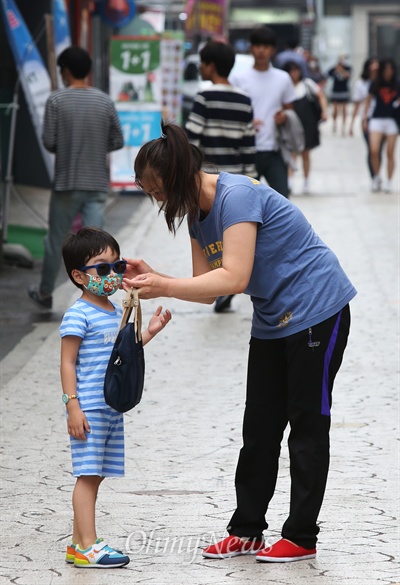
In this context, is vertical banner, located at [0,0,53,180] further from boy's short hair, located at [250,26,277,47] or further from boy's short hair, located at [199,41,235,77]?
boy's short hair, located at [199,41,235,77]

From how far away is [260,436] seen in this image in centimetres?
460

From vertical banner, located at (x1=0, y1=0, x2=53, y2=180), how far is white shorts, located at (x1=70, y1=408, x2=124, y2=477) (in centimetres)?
812

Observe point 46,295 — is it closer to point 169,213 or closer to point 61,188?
point 61,188

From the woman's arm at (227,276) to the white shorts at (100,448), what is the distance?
19.6 inches

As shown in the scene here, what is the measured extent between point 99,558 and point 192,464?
1.46 metres

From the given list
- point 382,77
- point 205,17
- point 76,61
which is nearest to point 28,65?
point 76,61

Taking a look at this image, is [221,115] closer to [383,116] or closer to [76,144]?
[76,144]

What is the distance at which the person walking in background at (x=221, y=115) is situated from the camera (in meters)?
9.27

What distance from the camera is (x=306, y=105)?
17.2 m

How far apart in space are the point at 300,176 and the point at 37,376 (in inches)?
553

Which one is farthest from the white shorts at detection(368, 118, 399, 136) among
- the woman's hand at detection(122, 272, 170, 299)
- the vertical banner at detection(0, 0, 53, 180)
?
the woman's hand at detection(122, 272, 170, 299)

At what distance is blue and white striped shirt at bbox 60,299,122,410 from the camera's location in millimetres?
4395

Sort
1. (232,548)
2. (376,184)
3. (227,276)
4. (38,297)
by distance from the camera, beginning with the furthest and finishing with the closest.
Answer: (376,184), (38,297), (232,548), (227,276)

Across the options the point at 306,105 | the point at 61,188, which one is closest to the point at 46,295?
the point at 61,188
